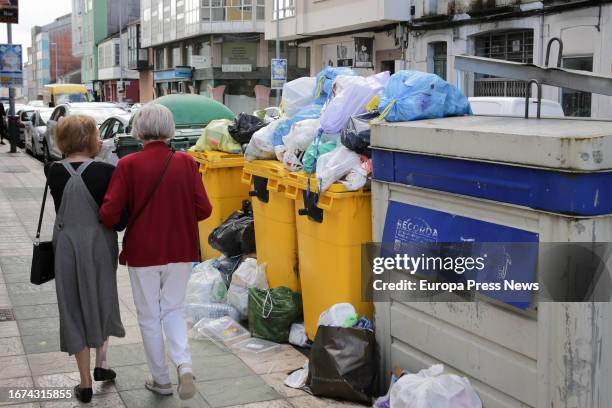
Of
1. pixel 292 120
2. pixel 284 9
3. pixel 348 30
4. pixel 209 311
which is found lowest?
pixel 209 311

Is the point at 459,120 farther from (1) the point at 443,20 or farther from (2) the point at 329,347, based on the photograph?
(1) the point at 443,20

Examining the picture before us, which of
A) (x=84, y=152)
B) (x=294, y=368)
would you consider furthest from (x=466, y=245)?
(x=84, y=152)

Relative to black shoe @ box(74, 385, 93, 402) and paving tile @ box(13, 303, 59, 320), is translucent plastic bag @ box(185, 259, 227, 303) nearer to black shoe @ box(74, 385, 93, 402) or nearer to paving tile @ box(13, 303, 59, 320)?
paving tile @ box(13, 303, 59, 320)

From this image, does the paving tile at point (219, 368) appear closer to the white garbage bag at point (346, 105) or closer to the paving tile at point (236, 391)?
the paving tile at point (236, 391)

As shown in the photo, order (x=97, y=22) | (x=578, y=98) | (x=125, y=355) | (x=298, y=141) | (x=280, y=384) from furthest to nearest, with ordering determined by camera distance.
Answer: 1. (x=97, y=22)
2. (x=578, y=98)
3. (x=298, y=141)
4. (x=125, y=355)
5. (x=280, y=384)

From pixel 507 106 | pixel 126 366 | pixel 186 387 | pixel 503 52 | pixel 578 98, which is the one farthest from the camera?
pixel 503 52

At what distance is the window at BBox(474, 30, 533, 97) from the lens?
1991 cm

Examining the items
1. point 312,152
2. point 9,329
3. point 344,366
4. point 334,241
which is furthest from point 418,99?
point 9,329

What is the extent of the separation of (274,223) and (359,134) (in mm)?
1319

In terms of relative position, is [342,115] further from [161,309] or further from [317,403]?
[317,403]

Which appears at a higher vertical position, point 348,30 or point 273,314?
point 348,30

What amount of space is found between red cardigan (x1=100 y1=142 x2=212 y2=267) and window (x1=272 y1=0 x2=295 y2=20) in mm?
26773

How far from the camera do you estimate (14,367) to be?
4945mm

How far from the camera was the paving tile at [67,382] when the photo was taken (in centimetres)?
463
